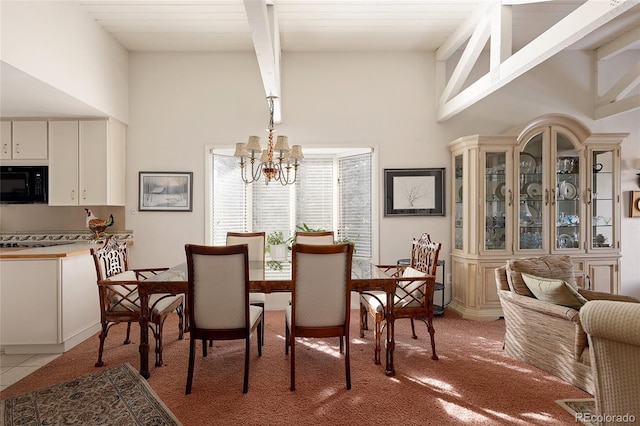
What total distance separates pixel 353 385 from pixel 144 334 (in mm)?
1571

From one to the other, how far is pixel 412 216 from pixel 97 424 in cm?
379

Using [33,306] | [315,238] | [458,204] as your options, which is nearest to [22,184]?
[33,306]

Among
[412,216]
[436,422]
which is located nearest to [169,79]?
[412,216]

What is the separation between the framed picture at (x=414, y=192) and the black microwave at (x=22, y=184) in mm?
4152

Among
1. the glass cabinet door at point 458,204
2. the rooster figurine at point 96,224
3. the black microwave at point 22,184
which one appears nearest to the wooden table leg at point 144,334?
the rooster figurine at point 96,224

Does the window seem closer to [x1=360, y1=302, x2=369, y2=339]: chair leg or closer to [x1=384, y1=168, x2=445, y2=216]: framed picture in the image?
[x1=384, y1=168, x2=445, y2=216]: framed picture

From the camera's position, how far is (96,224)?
14.0 feet

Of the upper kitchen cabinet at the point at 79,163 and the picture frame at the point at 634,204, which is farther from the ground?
the upper kitchen cabinet at the point at 79,163

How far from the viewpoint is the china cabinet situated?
406 centimetres

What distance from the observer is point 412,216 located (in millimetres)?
4637

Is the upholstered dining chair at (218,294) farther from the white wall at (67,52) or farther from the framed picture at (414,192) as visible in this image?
the framed picture at (414,192)

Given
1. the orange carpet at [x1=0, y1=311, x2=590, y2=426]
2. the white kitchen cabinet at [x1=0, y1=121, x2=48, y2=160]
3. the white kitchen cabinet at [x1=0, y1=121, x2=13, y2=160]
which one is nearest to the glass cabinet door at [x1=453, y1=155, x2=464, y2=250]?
the orange carpet at [x1=0, y1=311, x2=590, y2=426]

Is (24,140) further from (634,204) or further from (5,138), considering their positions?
(634,204)

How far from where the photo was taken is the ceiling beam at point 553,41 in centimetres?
212
